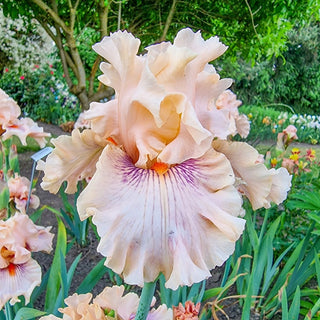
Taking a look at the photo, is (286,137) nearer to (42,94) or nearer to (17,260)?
(17,260)

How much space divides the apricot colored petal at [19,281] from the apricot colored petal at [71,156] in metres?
0.44

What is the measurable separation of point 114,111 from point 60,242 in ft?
2.63

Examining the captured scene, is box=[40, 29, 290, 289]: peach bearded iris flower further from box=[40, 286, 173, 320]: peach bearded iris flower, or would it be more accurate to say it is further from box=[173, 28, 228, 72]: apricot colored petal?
box=[40, 286, 173, 320]: peach bearded iris flower

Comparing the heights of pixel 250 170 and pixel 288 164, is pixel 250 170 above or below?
above

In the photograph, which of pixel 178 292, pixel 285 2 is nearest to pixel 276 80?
pixel 285 2

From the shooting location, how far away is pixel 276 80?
48.3ft

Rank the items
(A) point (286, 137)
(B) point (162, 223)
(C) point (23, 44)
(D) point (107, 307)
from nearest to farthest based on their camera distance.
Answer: (B) point (162, 223), (D) point (107, 307), (A) point (286, 137), (C) point (23, 44)

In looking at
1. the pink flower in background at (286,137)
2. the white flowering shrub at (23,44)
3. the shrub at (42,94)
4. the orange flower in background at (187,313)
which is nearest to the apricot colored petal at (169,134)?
the orange flower in background at (187,313)

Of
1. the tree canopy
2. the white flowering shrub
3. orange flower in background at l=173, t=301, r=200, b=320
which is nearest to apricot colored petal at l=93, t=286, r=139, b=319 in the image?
orange flower in background at l=173, t=301, r=200, b=320

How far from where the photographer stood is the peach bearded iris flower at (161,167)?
493mm

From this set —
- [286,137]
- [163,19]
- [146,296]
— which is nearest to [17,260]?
[146,296]

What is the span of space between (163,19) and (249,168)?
4166mm

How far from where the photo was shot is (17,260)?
912 millimetres

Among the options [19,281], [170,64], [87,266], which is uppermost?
[170,64]
